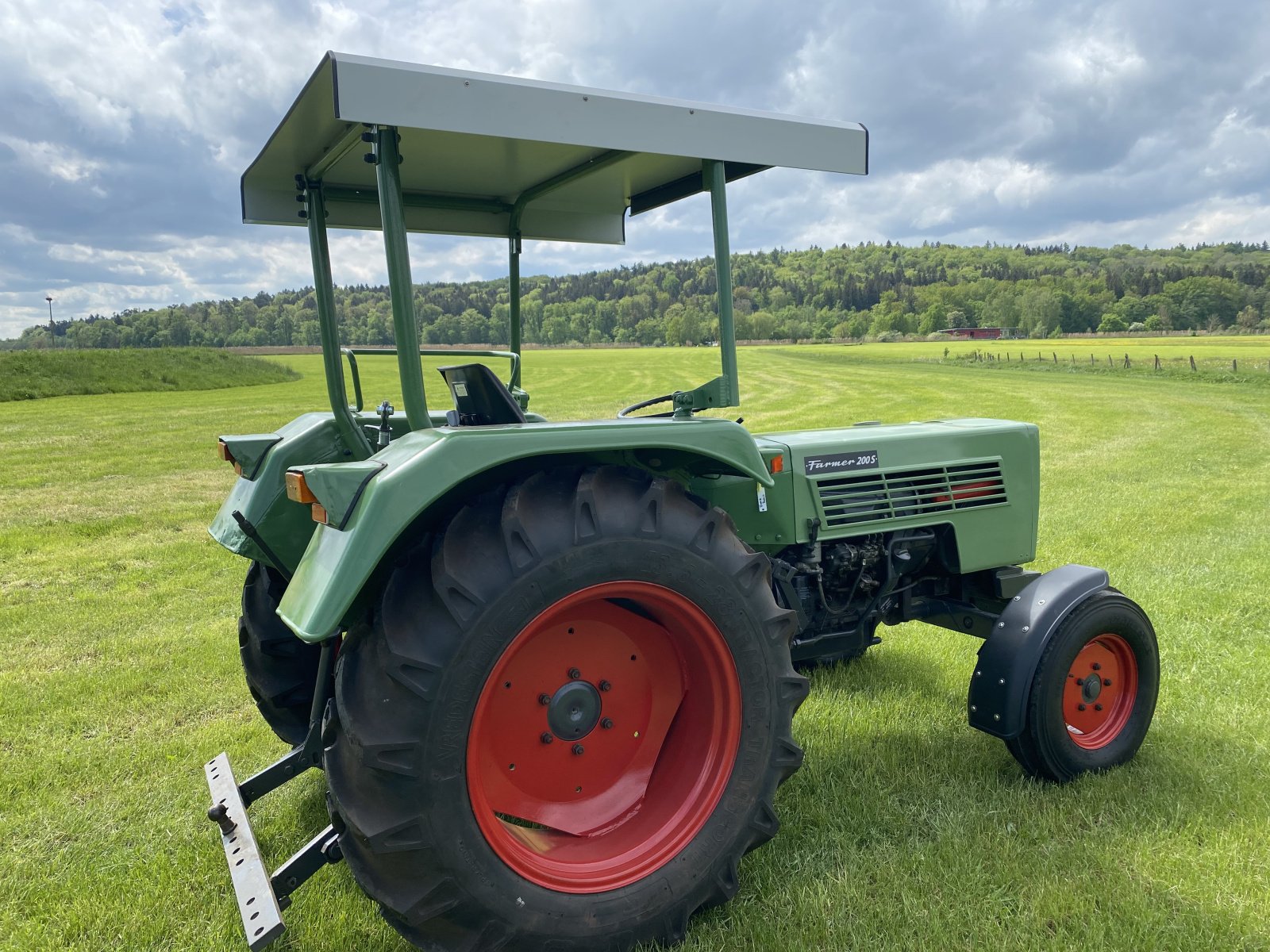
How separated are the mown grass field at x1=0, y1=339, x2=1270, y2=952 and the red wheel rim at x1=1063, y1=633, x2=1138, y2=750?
0.17 meters

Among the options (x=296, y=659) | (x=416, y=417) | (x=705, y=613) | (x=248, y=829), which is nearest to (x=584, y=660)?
(x=705, y=613)

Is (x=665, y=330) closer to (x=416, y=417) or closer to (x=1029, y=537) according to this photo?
(x=416, y=417)

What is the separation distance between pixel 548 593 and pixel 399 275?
0.90 m

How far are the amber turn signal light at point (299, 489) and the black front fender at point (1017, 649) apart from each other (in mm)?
2313

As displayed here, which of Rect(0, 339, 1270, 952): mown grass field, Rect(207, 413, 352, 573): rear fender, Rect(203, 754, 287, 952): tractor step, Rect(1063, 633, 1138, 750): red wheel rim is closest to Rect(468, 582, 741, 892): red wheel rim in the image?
Rect(0, 339, 1270, 952): mown grass field

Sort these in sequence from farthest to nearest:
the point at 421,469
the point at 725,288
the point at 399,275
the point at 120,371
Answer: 1. the point at 120,371
2. the point at 725,288
3. the point at 399,275
4. the point at 421,469

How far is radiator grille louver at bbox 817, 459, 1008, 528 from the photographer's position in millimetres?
3211

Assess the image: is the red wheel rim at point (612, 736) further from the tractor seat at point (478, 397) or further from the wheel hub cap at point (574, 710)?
the tractor seat at point (478, 397)

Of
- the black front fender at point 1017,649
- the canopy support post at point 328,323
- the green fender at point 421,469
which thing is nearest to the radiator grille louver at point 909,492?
the black front fender at point 1017,649

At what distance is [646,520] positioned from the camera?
2180mm

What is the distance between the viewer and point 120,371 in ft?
86.1

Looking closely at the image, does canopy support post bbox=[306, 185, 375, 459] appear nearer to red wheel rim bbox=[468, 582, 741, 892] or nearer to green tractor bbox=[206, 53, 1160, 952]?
green tractor bbox=[206, 53, 1160, 952]

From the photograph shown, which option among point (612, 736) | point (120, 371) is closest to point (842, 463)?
point (612, 736)

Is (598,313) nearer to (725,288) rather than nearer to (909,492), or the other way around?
(725,288)
